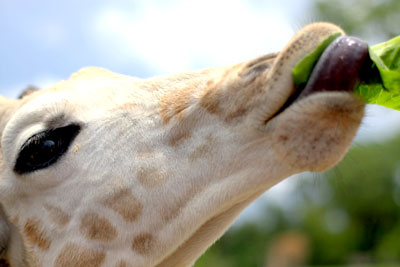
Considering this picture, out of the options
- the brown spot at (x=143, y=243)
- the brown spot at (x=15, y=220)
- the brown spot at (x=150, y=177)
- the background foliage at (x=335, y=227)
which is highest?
the brown spot at (x=15, y=220)

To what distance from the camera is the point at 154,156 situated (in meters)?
2.82

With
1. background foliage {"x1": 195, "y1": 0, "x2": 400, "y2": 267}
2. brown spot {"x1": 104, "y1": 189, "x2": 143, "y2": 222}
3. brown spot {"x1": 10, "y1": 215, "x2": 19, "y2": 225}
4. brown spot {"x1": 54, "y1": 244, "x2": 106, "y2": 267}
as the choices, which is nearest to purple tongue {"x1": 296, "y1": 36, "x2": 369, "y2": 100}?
brown spot {"x1": 104, "y1": 189, "x2": 143, "y2": 222}

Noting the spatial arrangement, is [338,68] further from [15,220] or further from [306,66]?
[15,220]

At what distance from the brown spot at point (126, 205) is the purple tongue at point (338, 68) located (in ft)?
3.42

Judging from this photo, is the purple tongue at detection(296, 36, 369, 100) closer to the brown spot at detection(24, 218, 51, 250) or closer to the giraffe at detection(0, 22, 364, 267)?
the giraffe at detection(0, 22, 364, 267)

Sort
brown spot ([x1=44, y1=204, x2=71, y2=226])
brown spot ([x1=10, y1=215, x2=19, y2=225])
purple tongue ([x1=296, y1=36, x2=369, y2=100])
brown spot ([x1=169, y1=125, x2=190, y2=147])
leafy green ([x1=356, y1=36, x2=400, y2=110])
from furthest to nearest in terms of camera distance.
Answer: brown spot ([x1=10, y1=215, x2=19, y2=225])
brown spot ([x1=44, y1=204, x2=71, y2=226])
brown spot ([x1=169, y1=125, x2=190, y2=147])
leafy green ([x1=356, y1=36, x2=400, y2=110])
purple tongue ([x1=296, y1=36, x2=369, y2=100])

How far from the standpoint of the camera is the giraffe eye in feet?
9.79

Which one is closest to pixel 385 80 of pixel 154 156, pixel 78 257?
pixel 154 156

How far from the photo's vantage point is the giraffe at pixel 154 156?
2357 mm

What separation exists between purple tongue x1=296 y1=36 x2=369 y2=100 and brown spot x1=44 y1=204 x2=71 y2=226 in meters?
1.43

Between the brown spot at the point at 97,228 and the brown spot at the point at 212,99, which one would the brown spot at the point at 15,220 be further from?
the brown spot at the point at 212,99

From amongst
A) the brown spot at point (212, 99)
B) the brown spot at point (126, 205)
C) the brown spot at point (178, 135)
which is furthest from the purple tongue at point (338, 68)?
the brown spot at point (126, 205)

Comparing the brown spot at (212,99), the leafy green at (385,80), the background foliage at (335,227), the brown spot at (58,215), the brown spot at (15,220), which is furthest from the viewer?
the background foliage at (335,227)

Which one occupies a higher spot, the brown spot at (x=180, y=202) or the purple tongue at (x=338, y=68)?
the purple tongue at (x=338, y=68)
